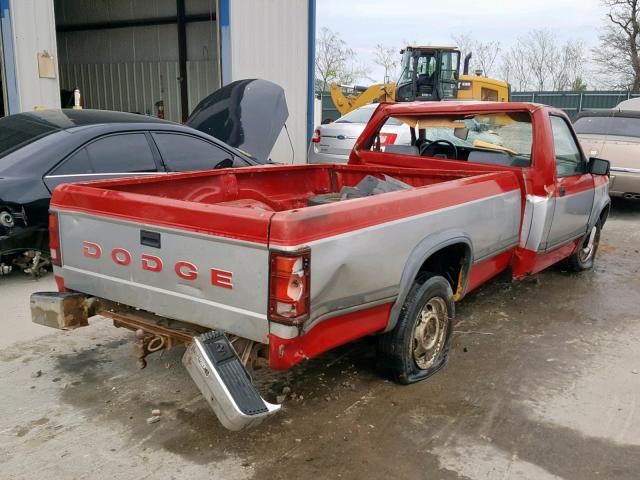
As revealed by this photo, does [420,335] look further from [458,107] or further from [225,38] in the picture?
[225,38]

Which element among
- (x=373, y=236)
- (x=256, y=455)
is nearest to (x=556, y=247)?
(x=373, y=236)

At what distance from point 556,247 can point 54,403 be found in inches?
160

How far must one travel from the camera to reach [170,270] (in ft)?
9.88

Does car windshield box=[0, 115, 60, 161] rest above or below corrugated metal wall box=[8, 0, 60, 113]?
below

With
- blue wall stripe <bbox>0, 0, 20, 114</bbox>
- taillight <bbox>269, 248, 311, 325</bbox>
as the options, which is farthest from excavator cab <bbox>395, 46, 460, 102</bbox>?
taillight <bbox>269, 248, 311, 325</bbox>

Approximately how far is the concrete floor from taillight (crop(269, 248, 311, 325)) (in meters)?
0.81

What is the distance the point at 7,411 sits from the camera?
339cm

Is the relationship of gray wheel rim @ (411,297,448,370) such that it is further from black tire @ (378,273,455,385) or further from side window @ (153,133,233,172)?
side window @ (153,133,233,172)

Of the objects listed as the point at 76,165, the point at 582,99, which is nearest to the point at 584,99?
the point at 582,99

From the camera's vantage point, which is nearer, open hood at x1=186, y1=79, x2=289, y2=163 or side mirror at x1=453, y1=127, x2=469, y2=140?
side mirror at x1=453, y1=127, x2=469, y2=140

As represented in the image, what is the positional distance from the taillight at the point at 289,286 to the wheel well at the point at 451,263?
4.31 ft

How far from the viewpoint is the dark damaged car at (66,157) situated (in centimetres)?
505

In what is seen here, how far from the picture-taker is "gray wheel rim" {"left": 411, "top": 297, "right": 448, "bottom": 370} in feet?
12.1

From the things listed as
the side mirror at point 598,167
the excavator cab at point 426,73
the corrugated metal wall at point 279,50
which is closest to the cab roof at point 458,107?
the side mirror at point 598,167
